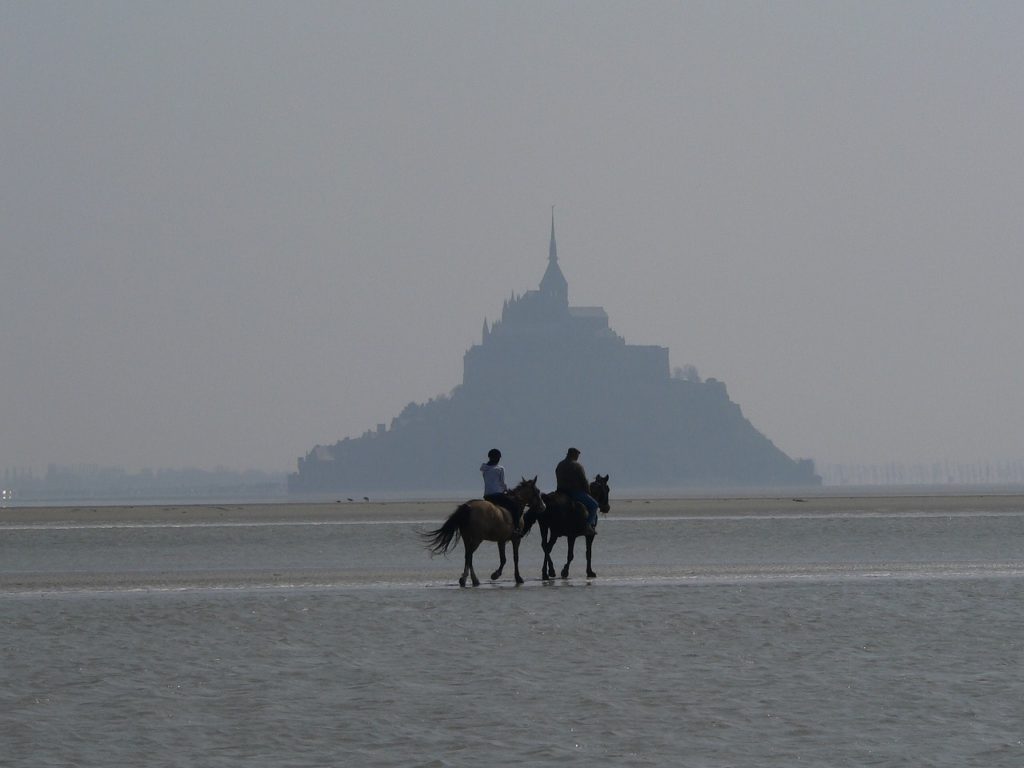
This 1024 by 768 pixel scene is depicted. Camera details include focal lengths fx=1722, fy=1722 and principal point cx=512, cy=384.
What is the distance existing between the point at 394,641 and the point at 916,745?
774 centimetres

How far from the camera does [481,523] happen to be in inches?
1016

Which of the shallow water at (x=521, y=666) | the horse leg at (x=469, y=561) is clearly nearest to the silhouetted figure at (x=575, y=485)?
the shallow water at (x=521, y=666)

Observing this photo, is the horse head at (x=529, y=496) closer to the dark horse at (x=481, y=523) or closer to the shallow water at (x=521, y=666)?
the dark horse at (x=481, y=523)

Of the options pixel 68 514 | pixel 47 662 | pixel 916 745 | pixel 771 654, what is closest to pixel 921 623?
pixel 771 654

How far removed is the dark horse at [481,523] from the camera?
83.0ft

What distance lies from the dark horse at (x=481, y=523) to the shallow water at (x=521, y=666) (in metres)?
0.76

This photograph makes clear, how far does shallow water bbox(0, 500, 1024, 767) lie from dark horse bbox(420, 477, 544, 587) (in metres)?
0.76

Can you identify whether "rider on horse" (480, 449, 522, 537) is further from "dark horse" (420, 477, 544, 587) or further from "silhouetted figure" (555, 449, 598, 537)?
"silhouetted figure" (555, 449, 598, 537)

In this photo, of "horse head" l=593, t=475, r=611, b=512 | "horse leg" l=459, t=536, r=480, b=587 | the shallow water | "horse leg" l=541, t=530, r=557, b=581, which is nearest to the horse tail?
"horse leg" l=459, t=536, r=480, b=587

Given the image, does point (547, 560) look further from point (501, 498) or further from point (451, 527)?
point (451, 527)

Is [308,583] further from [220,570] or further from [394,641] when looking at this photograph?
[394,641]

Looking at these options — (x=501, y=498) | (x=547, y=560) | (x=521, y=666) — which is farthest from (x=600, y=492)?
(x=521, y=666)

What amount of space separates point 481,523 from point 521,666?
8704 mm

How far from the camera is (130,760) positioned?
1252 centimetres
